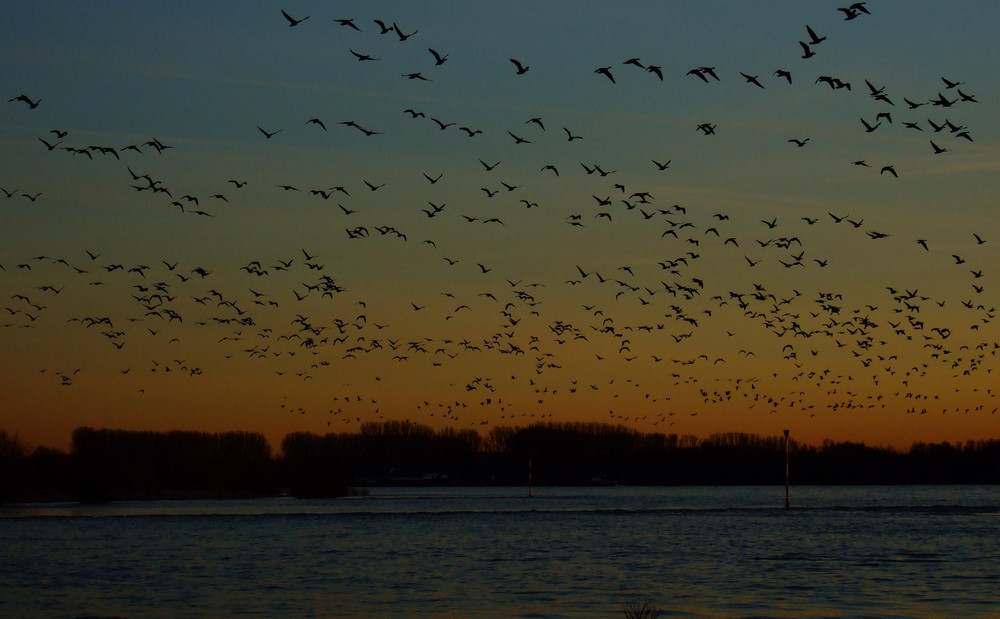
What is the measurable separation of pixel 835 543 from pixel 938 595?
886 inches

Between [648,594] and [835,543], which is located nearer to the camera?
[648,594]

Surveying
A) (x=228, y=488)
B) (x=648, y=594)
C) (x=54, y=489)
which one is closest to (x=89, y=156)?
(x=648, y=594)

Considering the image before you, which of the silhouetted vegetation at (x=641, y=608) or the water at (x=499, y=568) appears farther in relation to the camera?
the water at (x=499, y=568)

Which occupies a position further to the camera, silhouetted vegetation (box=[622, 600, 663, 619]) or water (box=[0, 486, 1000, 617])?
water (box=[0, 486, 1000, 617])

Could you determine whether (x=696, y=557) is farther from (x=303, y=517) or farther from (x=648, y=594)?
(x=303, y=517)

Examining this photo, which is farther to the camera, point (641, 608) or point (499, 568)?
point (499, 568)

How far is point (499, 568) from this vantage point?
143 ft

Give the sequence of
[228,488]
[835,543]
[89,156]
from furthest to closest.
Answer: [228,488] → [835,543] → [89,156]

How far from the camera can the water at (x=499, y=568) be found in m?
32.1

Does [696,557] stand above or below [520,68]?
below

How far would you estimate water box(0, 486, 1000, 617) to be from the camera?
105 ft

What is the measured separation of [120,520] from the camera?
83.0 meters

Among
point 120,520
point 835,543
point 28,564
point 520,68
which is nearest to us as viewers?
point 520,68

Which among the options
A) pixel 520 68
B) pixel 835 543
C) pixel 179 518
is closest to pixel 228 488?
pixel 179 518
